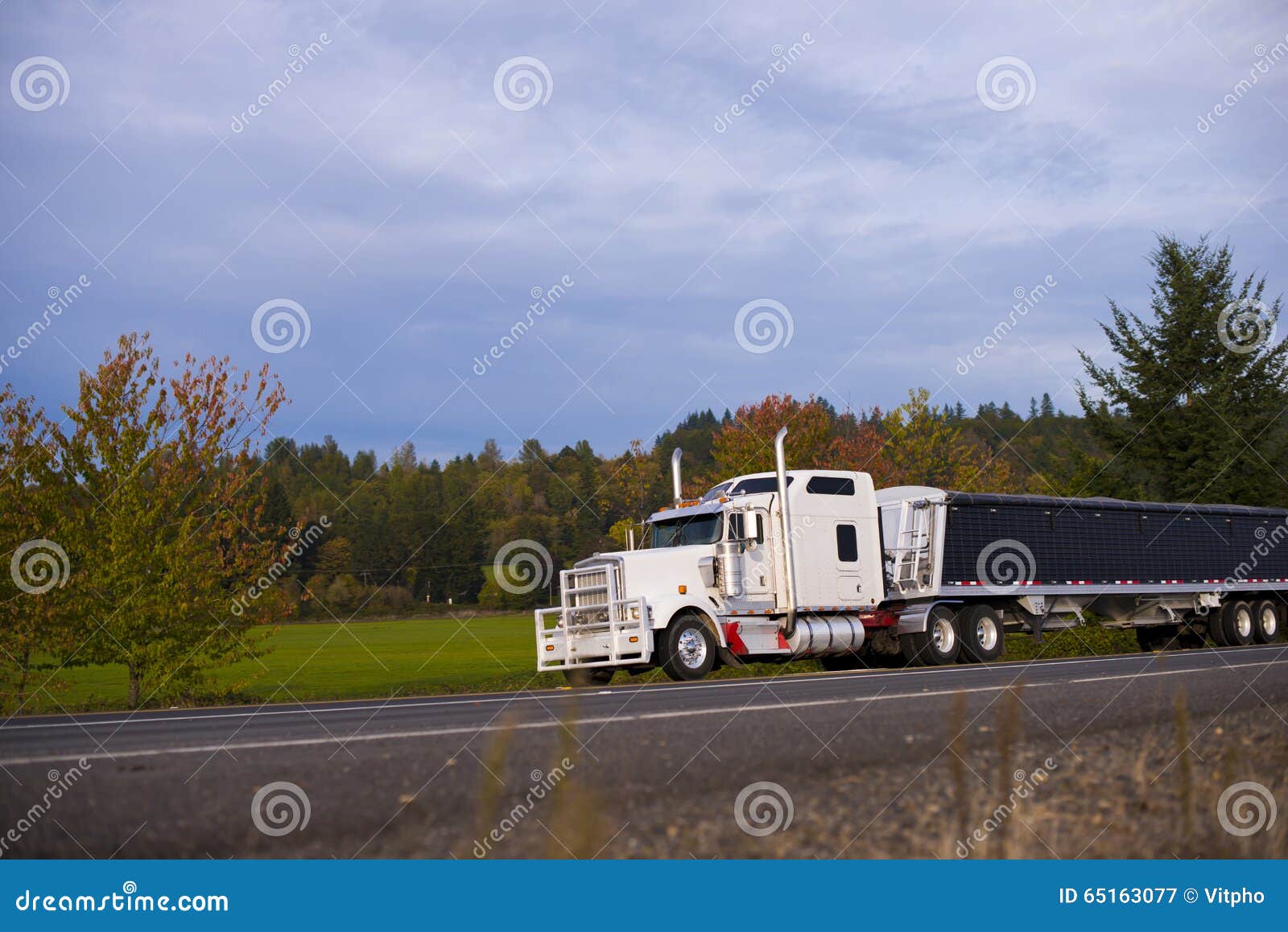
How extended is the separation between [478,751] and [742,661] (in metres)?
16.1

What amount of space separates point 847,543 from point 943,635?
2.67 meters

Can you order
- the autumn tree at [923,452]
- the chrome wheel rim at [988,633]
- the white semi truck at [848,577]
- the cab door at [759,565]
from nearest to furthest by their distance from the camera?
the white semi truck at [848,577]
the cab door at [759,565]
the chrome wheel rim at [988,633]
the autumn tree at [923,452]

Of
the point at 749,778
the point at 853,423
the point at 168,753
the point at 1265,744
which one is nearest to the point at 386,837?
the point at 749,778

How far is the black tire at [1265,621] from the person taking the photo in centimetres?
3042

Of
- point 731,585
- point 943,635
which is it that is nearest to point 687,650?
point 731,585

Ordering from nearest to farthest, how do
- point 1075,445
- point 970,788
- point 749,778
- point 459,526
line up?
point 749,778 → point 970,788 → point 1075,445 → point 459,526

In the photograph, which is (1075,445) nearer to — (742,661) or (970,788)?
(742,661)

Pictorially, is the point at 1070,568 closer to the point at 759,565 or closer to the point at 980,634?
the point at 980,634

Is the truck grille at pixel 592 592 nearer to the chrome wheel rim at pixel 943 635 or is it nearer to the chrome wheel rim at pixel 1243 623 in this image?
the chrome wheel rim at pixel 943 635

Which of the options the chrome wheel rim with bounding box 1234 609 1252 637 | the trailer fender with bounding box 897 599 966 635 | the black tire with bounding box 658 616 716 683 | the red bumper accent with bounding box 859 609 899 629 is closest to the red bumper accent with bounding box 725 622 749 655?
the black tire with bounding box 658 616 716 683

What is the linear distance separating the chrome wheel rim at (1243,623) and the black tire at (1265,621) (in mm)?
189

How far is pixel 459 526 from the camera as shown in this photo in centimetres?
8219

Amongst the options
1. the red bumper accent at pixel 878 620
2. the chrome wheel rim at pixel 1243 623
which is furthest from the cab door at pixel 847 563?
the chrome wheel rim at pixel 1243 623

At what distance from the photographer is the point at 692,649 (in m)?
19.4
